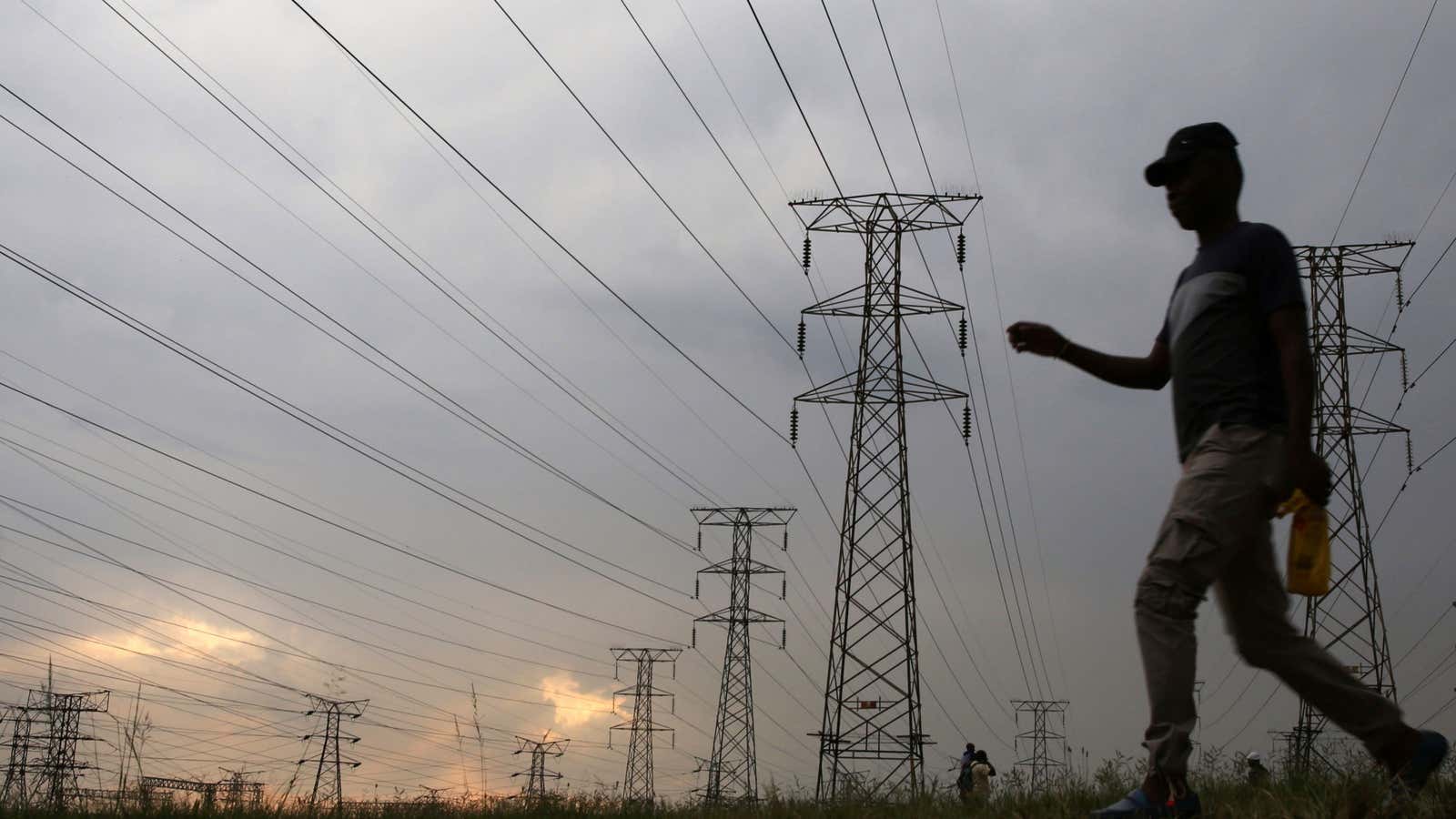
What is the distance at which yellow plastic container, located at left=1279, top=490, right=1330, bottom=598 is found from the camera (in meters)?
4.60

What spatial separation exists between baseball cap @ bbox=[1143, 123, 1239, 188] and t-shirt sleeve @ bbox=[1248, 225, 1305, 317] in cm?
38

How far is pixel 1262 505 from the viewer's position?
4633 mm

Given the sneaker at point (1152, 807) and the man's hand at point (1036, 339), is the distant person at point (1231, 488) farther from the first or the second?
the man's hand at point (1036, 339)

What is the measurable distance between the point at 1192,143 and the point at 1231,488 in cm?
130

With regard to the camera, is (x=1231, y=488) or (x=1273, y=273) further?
(x=1273, y=273)

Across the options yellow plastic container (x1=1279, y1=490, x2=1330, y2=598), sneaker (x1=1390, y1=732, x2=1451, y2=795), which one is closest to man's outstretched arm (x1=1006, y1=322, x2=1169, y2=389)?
yellow plastic container (x1=1279, y1=490, x2=1330, y2=598)

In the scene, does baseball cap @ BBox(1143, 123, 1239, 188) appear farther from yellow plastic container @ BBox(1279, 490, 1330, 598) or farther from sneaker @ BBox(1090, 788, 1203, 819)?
sneaker @ BBox(1090, 788, 1203, 819)

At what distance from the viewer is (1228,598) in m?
4.84

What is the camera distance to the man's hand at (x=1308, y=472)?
177 inches

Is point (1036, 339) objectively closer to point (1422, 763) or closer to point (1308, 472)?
point (1308, 472)

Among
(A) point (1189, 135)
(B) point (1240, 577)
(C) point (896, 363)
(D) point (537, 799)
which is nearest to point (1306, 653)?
(B) point (1240, 577)

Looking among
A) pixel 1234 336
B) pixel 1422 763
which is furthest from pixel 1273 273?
pixel 1422 763

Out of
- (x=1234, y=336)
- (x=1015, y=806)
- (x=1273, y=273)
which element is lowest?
(x=1015, y=806)

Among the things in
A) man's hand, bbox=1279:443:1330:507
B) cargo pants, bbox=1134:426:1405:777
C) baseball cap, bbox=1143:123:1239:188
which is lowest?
cargo pants, bbox=1134:426:1405:777
